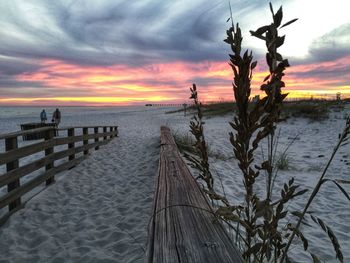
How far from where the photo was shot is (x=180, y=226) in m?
2.16

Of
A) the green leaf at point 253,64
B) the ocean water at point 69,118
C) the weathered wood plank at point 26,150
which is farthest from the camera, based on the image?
the ocean water at point 69,118

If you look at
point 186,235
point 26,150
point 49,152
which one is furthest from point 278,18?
point 49,152

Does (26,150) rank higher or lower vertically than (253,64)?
lower

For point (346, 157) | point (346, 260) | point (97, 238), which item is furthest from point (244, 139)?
point (346, 157)

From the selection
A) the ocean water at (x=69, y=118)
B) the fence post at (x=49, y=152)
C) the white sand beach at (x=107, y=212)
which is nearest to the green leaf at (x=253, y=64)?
the white sand beach at (x=107, y=212)

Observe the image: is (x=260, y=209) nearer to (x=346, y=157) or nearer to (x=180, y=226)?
(x=180, y=226)

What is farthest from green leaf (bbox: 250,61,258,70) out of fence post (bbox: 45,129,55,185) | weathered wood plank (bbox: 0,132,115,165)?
fence post (bbox: 45,129,55,185)

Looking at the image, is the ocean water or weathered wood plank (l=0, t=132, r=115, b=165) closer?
weathered wood plank (l=0, t=132, r=115, b=165)

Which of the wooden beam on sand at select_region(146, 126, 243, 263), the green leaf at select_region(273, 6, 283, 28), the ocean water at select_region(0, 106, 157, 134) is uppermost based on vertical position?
the green leaf at select_region(273, 6, 283, 28)

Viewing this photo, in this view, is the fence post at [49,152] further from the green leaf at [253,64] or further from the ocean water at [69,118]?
the ocean water at [69,118]

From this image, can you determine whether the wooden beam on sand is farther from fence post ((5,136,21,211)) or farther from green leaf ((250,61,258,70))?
fence post ((5,136,21,211))

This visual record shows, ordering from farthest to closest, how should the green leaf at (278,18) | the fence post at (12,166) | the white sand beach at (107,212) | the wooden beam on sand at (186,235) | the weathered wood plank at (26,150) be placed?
the fence post at (12,166)
the weathered wood plank at (26,150)
the white sand beach at (107,212)
the wooden beam on sand at (186,235)
the green leaf at (278,18)

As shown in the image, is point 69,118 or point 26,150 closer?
point 26,150

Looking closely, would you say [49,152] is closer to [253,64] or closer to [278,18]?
[253,64]
